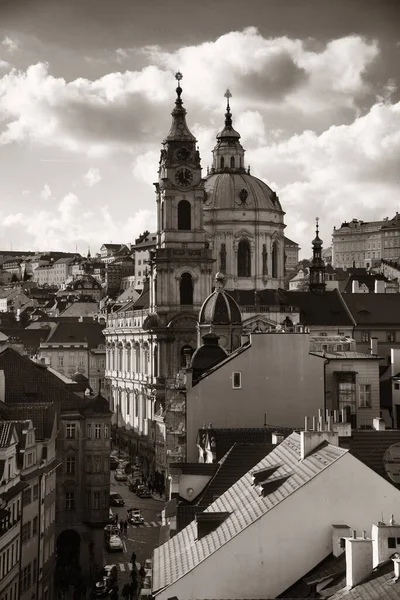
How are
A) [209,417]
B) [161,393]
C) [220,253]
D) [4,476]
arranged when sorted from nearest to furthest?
1. [4,476]
2. [209,417]
3. [161,393]
4. [220,253]

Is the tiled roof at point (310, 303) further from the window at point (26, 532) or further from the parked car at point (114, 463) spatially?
the window at point (26, 532)

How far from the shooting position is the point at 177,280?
10625 centimetres

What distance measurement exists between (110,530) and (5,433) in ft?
78.6

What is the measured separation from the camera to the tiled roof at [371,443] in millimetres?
29266

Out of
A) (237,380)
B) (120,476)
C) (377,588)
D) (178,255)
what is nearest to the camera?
(377,588)

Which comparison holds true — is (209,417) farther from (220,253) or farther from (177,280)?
(220,253)

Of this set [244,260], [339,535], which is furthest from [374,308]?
[339,535]

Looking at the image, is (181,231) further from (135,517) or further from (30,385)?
(30,385)

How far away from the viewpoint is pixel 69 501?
196 feet

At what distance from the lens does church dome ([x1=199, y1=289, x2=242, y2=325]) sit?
75.3 meters

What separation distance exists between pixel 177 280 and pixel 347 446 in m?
76.9

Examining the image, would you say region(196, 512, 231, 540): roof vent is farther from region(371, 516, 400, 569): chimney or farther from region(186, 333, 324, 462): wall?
region(186, 333, 324, 462): wall

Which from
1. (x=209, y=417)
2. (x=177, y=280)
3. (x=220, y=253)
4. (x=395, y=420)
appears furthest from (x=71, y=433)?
(x=220, y=253)

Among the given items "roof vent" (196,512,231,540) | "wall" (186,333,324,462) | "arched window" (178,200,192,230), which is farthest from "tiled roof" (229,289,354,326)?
"roof vent" (196,512,231,540)
